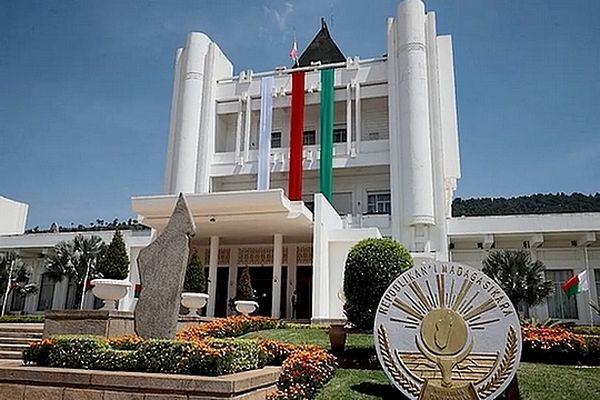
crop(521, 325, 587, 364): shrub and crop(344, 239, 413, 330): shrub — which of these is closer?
crop(521, 325, 587, 364): shrub

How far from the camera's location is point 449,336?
5.37m

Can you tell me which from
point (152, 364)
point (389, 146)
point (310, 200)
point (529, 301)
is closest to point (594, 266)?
point (529, 301)

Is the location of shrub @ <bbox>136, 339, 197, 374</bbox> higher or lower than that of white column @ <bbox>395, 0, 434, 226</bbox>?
lower

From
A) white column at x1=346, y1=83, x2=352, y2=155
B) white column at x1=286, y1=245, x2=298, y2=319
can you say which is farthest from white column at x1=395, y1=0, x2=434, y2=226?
white column at x1=286, y1=245, x2=298, y2=319

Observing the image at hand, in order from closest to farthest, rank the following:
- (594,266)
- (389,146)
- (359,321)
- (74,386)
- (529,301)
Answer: (74,386) → (359,321) → (529,301) → (594,266) → (389,146)

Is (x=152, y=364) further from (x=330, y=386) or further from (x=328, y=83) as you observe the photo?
(x=328, y=83)

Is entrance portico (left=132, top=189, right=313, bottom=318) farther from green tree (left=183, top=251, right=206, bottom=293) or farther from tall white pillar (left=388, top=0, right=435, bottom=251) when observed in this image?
tall white pillar (left=388, top=0, right=435, bottom=251)

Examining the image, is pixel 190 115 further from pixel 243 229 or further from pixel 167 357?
pixel 167 357

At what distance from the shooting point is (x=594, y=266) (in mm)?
19797

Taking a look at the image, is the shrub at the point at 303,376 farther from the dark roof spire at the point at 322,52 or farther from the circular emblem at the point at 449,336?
the dark roof spire at the point at 322,52

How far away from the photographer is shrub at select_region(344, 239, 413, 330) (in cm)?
1198

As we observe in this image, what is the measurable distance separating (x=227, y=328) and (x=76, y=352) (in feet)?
19.1

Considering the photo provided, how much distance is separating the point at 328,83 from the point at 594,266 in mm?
13115

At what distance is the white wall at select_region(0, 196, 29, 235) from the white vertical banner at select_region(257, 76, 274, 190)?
1512 cm
